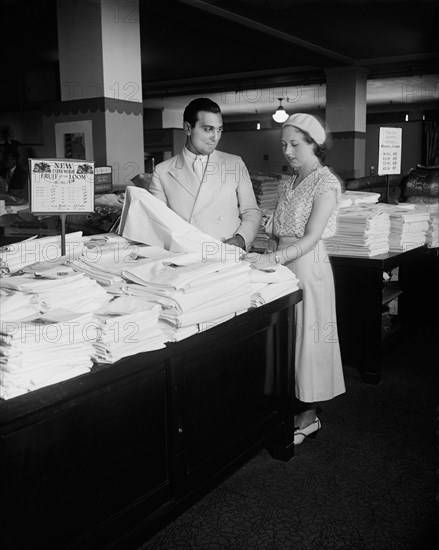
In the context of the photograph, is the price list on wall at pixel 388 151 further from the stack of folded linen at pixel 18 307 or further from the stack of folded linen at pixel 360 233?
the stack of folded linen at pixel 18 307

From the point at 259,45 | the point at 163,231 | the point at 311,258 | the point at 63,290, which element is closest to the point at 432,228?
the point at 311,258

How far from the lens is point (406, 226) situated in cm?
427

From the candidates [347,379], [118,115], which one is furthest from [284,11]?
[347,379]

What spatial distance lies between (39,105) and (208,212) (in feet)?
22.0

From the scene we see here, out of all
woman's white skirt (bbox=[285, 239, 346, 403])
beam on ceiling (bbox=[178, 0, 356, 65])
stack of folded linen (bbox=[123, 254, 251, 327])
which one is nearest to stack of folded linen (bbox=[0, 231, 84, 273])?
stack of folded linen (bbox=[123, 254, 251, 327])

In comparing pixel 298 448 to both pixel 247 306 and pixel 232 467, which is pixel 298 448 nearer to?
pixel 232 467

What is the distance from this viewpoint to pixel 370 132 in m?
17.4

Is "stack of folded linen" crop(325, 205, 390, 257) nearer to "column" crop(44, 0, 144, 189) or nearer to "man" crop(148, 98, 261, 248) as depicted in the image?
"man" crop(148, 98, 261, 248)

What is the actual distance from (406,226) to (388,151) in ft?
2.76

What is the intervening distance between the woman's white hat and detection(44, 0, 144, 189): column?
3.10 metres

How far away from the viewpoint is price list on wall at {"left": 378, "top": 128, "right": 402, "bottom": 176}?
4.72 m

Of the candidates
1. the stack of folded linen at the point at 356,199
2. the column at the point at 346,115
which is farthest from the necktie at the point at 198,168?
the column at the point at 346,115

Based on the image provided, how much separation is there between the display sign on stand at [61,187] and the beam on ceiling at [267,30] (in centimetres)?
519

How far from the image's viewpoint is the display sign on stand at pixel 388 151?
4720 mm
